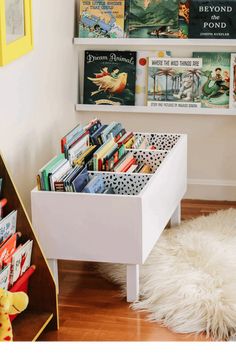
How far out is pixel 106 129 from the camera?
9.49ft

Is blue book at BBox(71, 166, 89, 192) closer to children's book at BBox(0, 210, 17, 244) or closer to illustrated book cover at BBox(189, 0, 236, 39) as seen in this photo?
children's book at BBox(0, 210, 17, 244)

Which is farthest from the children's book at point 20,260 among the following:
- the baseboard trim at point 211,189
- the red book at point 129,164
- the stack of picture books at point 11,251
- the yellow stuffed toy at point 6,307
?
the baseboard trim at point 211,189

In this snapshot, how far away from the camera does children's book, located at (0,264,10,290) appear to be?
1893 millimetres

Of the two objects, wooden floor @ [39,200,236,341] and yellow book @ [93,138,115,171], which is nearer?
wooden floor @ [39,200,236,341]

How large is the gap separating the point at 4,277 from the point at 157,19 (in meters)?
1.92

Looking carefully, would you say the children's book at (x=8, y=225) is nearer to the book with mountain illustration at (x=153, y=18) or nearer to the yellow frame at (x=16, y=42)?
the yellow frame at (x=16, y=42)

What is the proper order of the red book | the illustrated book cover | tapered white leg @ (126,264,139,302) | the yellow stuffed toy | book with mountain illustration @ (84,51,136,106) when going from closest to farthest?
1. the yellow stuffed toy
2. tapered white leg @ (126,264,139,302)
3. the red book
4. the illustrated book cover
5. book with mountain illustration @ (84,51,136,106)

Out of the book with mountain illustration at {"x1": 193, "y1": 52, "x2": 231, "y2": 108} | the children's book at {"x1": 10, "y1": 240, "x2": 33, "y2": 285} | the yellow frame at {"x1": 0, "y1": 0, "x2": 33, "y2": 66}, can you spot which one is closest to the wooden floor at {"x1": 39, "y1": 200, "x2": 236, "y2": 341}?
the children's book at {"x1": 10, "y1": 240, "x2": 33, "y2": 285}

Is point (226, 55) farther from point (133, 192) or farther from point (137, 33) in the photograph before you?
point (133, 192)

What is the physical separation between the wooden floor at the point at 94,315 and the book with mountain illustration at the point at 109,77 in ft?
3.48

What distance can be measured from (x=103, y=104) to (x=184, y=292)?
148 centimetres

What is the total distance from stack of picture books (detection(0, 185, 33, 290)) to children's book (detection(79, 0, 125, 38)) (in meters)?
1.59

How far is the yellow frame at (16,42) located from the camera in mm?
2367

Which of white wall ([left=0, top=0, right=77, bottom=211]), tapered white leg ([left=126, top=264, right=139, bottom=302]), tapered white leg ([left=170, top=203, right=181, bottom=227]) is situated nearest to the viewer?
tapered white leg ([left=126, top=264, right=139, bottom=302])
